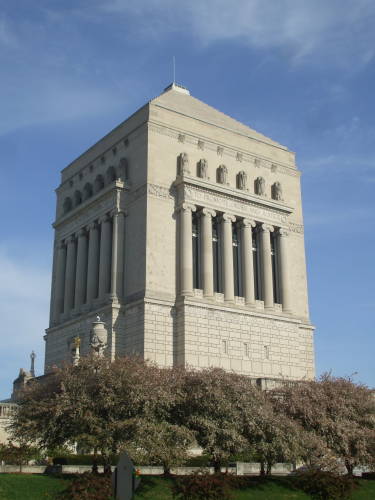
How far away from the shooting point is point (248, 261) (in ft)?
202

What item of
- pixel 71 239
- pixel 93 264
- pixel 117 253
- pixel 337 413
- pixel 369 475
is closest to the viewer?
pixel 369 475

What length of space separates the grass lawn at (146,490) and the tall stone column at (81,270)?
3006 centimetres

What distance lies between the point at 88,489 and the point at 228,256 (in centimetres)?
3313

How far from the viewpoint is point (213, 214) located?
6088cm

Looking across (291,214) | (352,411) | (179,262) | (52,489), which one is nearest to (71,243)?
(179,262)

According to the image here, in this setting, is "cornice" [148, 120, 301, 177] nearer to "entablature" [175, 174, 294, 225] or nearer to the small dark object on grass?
"entablature" [175, 174, 294, 225]

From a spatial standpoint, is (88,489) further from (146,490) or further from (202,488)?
(202,488)

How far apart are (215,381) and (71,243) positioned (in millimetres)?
30689

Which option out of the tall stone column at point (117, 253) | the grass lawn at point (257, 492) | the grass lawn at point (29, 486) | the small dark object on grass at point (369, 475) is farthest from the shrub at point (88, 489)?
the tall stone column at point (117, 253)

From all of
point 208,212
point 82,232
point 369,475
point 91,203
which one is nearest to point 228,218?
point 208,212

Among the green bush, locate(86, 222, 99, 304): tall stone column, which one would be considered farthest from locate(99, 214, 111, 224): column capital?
the green bush

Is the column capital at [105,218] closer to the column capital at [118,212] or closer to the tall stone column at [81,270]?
the column capital at [118,212]

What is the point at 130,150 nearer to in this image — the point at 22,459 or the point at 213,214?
the point at 213,214

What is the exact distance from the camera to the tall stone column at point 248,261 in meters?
60.3
